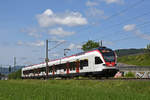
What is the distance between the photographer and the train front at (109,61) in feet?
85.6

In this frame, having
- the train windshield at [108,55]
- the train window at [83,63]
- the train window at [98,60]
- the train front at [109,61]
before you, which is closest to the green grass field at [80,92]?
the train front at [109,61]

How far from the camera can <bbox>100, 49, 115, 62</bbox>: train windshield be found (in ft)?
86.4

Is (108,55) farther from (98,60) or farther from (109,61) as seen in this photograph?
(98,60)

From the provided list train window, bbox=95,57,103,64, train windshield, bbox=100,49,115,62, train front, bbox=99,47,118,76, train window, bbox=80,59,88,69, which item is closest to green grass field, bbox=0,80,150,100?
train front, bbox=99,47,118,76

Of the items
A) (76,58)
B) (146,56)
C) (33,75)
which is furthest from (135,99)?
(146,56)

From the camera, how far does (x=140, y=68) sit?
47.2 m

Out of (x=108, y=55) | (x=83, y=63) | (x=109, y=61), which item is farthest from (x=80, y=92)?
(x=83, y=63)

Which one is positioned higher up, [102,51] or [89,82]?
[102,51]

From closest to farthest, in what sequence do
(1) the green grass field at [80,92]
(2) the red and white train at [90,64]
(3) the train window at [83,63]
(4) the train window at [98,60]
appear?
(1) the green grass field at [80,92], (2) the red and white train at [90,64], (4) the train window at [98,60], (3) the train window at [83,63]

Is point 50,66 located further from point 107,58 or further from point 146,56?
point 146,56

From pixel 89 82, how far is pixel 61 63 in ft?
52.7

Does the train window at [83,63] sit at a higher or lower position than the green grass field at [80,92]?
higher

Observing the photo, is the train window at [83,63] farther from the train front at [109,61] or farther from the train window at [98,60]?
the train front at [109,61]

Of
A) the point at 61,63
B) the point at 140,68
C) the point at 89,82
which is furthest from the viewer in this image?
the point at 140,68
